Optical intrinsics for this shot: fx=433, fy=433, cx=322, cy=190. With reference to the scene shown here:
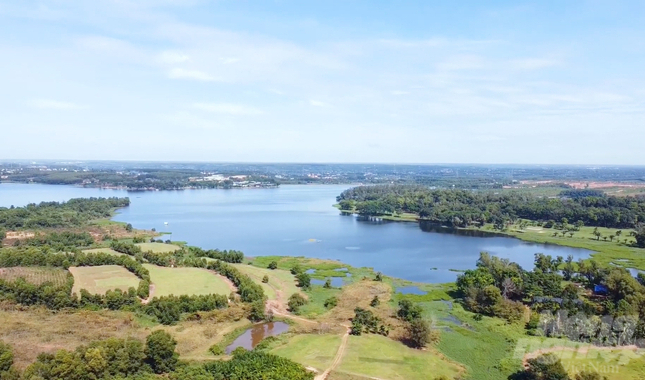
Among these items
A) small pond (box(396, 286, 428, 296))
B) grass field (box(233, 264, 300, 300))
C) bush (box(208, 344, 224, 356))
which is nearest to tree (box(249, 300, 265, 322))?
grass field (box(233, 264, 300, 300))

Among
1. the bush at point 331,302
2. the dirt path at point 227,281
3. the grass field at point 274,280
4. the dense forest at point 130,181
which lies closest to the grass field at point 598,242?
the bush at point 331,302

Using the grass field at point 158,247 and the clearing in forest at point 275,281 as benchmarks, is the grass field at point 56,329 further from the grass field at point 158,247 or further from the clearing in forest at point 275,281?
the grass field at point 158,247

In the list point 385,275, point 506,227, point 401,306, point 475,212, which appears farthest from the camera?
point 475,212

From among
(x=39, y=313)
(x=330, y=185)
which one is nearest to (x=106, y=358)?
(x=39, y=313)

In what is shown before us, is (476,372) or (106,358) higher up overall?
(106,358)

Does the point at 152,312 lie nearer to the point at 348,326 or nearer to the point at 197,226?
the point at 348,326

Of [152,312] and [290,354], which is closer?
[290,354]

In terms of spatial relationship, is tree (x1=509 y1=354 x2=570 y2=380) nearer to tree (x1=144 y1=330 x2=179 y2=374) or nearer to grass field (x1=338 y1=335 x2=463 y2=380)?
grass field (x1=338 y1=335 x2=463 y2=380)

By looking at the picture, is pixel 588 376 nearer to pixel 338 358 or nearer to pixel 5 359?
pixel 338 358
